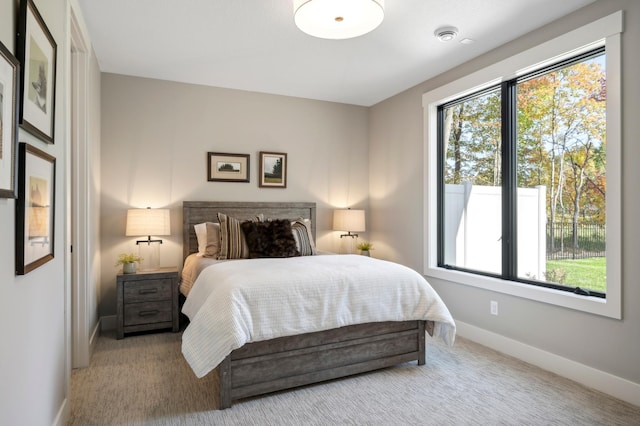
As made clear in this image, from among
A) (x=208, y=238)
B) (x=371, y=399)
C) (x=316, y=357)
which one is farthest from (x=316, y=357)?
(x=208, y=238)

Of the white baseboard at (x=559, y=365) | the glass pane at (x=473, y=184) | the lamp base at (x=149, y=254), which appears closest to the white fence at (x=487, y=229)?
the glass pane at (x=473, y=184)

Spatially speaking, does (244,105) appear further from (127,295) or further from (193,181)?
(127,295)

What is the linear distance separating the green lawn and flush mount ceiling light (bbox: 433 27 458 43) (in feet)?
6.40

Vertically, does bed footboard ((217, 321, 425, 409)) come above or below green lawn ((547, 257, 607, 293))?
Result: below

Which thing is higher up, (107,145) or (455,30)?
(455,30)

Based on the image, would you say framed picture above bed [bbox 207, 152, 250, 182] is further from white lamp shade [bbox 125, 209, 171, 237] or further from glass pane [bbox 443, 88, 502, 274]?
glass pane [bbox 443, 88, 502, 274]

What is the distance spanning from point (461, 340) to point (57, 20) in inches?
149

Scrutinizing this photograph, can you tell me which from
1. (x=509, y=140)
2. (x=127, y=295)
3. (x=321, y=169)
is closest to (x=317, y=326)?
(x=127, y=295)

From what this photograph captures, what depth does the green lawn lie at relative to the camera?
107 inches

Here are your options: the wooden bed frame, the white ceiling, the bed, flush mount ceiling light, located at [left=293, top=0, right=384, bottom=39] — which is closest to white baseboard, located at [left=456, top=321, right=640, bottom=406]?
the bed

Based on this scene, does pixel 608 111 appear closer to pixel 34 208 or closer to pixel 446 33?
pixel 446 33

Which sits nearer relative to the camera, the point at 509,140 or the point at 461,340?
the point at 509,140

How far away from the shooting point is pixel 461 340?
3605mm

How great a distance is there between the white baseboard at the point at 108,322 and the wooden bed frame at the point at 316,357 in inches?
68.4
